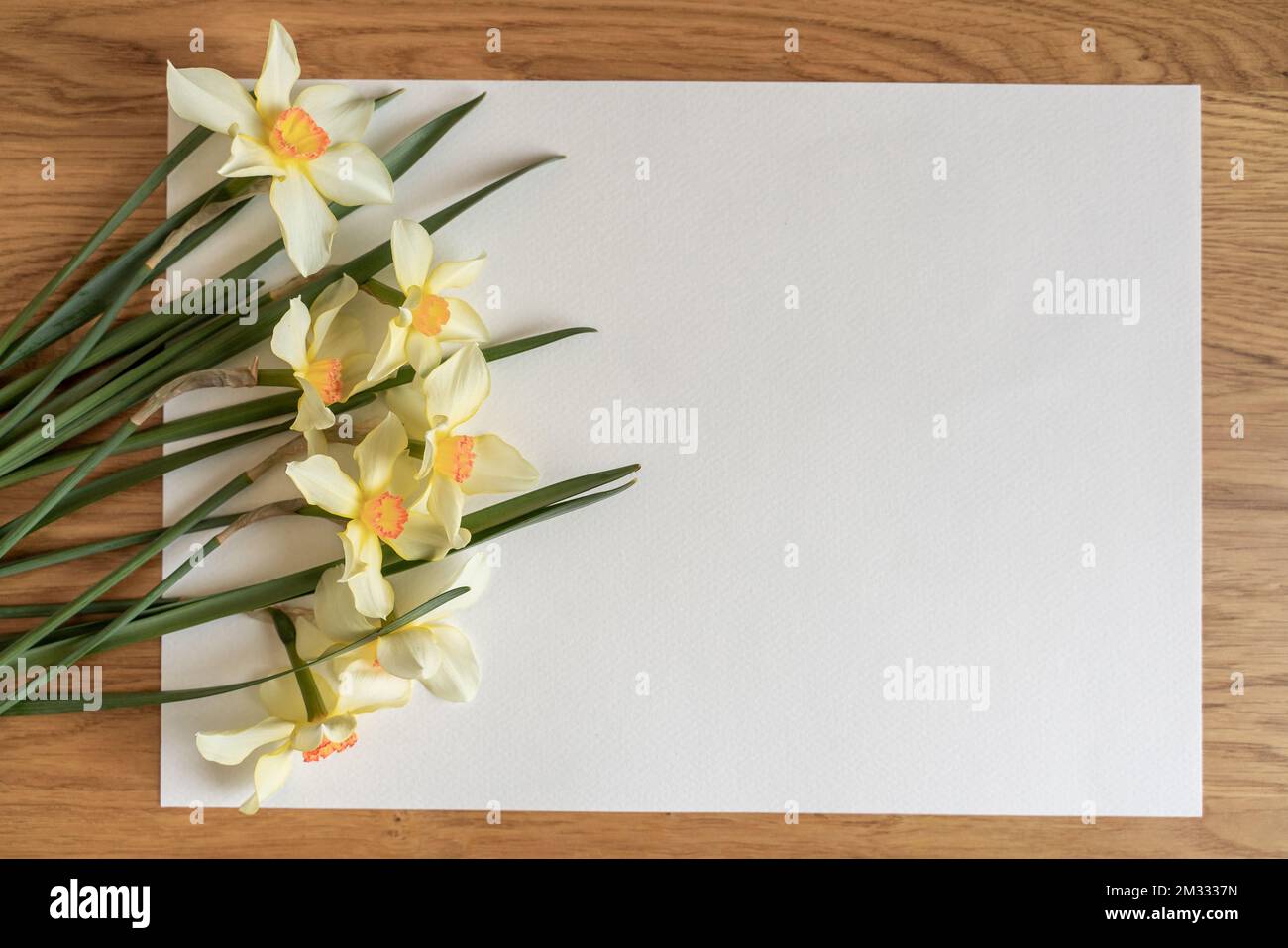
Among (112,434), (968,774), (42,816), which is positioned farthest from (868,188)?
(42,816)

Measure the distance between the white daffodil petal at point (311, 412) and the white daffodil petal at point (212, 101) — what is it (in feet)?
0.59

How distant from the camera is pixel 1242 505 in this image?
2.21ft

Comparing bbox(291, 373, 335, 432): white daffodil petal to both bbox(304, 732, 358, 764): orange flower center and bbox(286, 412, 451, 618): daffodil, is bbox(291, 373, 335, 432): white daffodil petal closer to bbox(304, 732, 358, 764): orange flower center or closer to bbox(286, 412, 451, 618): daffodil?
bbox(286, 412, 451, 618): daffodil

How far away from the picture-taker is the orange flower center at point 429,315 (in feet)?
1.97

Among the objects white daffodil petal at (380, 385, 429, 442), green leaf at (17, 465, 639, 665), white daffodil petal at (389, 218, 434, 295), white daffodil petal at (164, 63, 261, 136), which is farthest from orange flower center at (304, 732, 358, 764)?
white daffodil petal at (164, 63, 261, 136)

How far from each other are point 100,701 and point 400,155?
46cm

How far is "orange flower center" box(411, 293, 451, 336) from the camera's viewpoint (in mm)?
602

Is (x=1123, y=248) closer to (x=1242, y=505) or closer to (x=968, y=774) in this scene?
(x=1242, y=505)

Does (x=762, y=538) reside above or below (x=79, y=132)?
below

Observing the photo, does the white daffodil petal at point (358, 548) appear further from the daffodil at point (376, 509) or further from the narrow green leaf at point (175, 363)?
A: the narrow green leaf at point (175, 363)

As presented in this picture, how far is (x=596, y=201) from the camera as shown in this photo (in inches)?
26.3

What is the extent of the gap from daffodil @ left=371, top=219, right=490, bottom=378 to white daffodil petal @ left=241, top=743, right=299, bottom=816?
0.28 metres

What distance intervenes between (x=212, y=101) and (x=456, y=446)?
0.96ft
